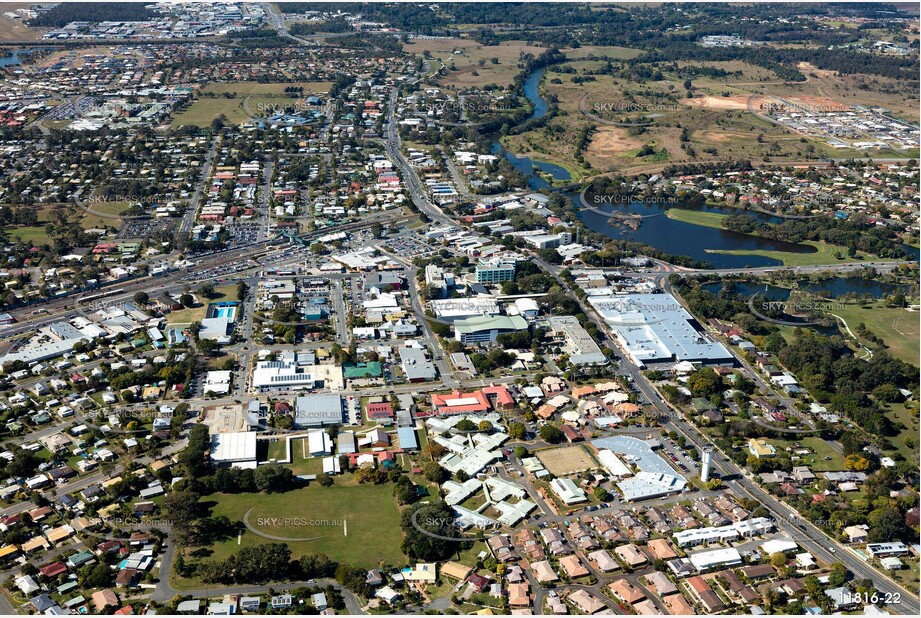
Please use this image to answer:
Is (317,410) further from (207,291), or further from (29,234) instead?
(29,234)

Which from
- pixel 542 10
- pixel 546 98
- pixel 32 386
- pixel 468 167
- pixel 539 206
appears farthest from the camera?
pixel 542 10

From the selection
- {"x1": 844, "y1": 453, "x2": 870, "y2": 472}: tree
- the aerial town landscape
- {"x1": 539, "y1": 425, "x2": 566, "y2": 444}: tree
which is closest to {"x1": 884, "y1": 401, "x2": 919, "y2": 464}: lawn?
the aerial town landscape

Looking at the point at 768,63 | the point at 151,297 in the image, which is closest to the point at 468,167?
the point at 151,297

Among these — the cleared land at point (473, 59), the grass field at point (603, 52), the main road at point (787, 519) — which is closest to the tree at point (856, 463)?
the main road at point (787, 519)

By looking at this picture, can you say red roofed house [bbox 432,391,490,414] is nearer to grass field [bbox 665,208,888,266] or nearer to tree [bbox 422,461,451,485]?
tree [bbox 422,461,451,485]

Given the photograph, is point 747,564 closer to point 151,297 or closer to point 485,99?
point 151,297

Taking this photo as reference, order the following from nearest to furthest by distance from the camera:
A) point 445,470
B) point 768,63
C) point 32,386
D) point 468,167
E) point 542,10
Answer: point 445,470, point 32,386, point 468,167, point 768,63, point 542,10

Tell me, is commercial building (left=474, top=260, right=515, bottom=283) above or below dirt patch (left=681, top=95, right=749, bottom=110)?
below
